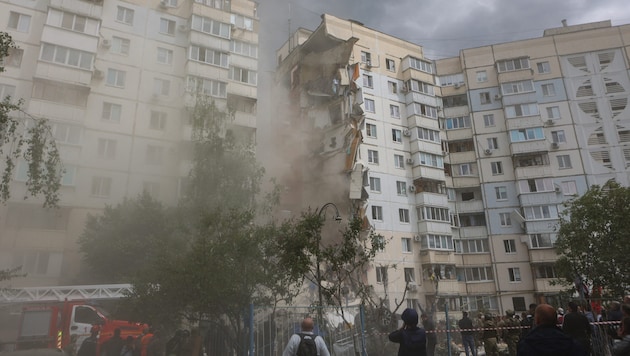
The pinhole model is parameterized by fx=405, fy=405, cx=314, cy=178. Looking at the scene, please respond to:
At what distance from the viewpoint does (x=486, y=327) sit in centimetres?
1244

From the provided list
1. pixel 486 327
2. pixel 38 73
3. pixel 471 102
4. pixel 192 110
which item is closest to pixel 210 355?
pixel 486 327

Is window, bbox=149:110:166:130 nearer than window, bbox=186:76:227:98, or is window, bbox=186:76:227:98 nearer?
window, bbox=149:110:166:130

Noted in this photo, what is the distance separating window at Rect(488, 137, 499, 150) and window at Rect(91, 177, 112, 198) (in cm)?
3584

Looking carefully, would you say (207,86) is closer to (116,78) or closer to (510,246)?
(116,78)

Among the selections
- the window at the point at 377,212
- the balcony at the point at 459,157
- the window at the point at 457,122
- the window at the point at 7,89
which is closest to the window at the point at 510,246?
the balcony at the point at 459,157

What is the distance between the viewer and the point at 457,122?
146ft

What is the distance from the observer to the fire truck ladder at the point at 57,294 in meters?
17.6

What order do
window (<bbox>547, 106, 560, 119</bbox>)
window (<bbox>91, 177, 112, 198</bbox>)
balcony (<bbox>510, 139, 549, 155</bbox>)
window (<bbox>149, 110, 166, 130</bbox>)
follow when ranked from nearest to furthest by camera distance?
window (<bbox>91, 177, 112, 198</bbox>) → window (<bbox>149, 110, 166, 130</bbox>) → balcony (<bbox>510, 139, 549, 155</bbox>) → window (<bbox>547, 106, 560, 119</bbox>)

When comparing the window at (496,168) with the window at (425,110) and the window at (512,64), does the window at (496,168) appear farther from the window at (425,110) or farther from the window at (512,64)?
the window at (512,64)

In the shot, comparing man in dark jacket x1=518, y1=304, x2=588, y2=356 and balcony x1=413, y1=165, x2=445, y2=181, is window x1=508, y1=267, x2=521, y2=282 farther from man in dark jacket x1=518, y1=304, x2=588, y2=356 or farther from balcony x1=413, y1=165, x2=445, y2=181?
man in dark jacket x1=518, y1=304, x2=588, y2=356

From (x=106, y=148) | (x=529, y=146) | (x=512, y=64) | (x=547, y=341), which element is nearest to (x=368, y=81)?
(x=512, y=64)

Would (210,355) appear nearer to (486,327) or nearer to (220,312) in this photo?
(220,312)

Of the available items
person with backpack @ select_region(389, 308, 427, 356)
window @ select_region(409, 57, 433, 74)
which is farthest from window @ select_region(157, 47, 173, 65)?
person with backpack @ select_region(389, 308, 427, 356)

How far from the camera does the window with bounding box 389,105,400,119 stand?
41.3m
